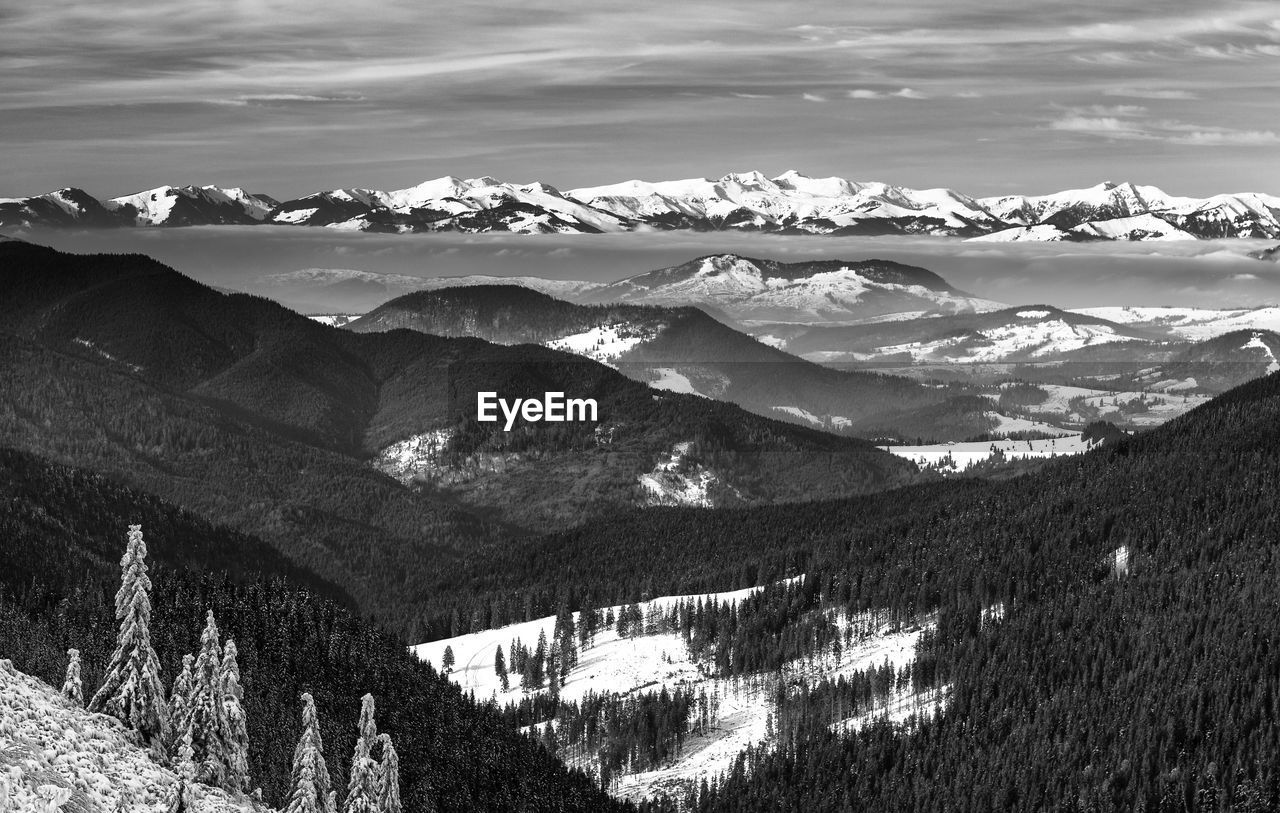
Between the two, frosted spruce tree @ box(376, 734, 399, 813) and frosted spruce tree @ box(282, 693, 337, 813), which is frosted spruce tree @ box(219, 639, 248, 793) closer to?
frosted spruce tree @ box(282, 693, 337, 813)

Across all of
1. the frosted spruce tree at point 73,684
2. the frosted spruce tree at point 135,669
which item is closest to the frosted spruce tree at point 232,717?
the frosted spruce tree at point 135,669

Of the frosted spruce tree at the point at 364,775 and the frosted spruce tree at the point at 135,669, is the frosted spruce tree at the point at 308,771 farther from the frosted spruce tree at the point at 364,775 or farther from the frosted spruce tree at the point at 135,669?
the frosted spruce tree at the point at 135,669

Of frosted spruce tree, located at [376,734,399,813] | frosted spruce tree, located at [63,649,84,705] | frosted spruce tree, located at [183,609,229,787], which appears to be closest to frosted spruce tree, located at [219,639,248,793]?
frosted spruce tree, located at [183,609,229,787]

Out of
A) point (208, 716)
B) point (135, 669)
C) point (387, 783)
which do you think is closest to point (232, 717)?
point (208, 716)

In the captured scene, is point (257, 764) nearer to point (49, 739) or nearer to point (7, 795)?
point (49, 739)

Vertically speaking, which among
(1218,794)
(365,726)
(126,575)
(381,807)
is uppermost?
(126,575)

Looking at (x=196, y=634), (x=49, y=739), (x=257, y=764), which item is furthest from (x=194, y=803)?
(x=196, y=634)

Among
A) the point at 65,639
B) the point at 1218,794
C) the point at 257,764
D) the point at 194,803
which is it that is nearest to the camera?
the point at 194,803
